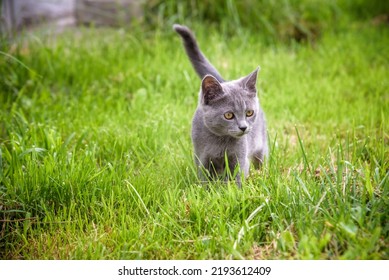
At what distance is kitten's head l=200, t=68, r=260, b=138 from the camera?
8.79 ft

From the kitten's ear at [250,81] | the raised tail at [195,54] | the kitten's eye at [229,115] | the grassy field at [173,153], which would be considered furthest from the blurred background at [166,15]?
the kitten's eye at [229,115]

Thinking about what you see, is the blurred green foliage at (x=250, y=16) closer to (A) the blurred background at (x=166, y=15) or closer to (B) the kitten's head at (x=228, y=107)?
(A) the blurred background at (x=166, y=15)

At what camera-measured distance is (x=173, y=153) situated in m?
3.10

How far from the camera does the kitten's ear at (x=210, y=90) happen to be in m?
2.69

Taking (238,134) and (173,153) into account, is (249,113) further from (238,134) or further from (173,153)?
(173,153)

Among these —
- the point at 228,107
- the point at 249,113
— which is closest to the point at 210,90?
the point at 228,107

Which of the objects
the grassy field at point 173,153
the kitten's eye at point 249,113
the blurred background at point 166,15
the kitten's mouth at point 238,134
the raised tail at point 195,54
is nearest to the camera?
the grassy field at point 173,153

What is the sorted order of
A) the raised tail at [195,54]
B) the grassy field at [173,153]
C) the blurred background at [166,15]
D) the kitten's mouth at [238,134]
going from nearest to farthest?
1. the grassy field at [173,153]
2. the kitten's mouth at [238,134]
3. the raised tail at [195,54]
4. the blurred background at [166,15]

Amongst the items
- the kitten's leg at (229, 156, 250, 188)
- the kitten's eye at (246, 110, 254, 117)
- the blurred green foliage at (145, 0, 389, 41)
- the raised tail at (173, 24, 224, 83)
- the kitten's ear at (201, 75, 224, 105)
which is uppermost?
the blurred green foliage at (145, 0, 389, 41)

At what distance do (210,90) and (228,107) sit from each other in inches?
6.0

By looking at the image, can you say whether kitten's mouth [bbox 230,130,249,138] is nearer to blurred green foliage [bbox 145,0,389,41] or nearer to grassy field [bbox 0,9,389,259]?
grassy field [bbox 0,9,389,259]

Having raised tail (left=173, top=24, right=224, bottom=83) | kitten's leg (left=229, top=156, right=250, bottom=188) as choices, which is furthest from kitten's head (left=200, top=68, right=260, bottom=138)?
raised tail (left=173, top=24, right=224, bottom=83)

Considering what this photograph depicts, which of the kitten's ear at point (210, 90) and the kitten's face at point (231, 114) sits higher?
the kitten's ear at point (210, 90)
